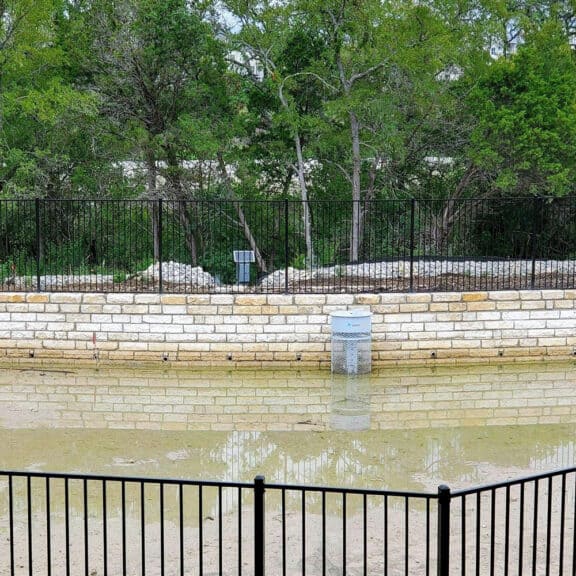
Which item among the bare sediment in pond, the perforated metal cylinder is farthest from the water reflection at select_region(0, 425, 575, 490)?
the perforated metal cylinder

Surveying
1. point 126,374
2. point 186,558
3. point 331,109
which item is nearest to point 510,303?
point 126,374

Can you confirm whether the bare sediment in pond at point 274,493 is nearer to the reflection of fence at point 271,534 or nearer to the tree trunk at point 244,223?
the reflection of fence at point 271,534

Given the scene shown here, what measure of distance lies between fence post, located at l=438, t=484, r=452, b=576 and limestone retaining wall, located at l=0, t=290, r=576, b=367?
10562 millimetres

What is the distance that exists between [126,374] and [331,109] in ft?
30.7

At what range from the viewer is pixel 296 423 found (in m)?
12.3

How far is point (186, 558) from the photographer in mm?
7285

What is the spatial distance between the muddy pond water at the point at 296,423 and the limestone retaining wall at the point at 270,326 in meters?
0.36

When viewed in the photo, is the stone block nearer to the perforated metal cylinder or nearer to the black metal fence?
the black metal fence

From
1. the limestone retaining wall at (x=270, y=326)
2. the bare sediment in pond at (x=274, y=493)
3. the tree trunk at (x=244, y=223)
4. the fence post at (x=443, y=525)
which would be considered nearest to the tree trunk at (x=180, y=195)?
the tree trunk at (x=244, y=223)

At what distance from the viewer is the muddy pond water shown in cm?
1017

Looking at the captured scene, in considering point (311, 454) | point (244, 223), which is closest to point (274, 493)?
point (311, 454)

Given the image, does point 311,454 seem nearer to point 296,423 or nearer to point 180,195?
point 296,423

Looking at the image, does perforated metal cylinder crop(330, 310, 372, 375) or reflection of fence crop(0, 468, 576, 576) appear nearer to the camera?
reflection of fence crop(0, 468, 576, 576)

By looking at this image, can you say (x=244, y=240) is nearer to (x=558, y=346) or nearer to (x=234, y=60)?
(x=234, y=60)
